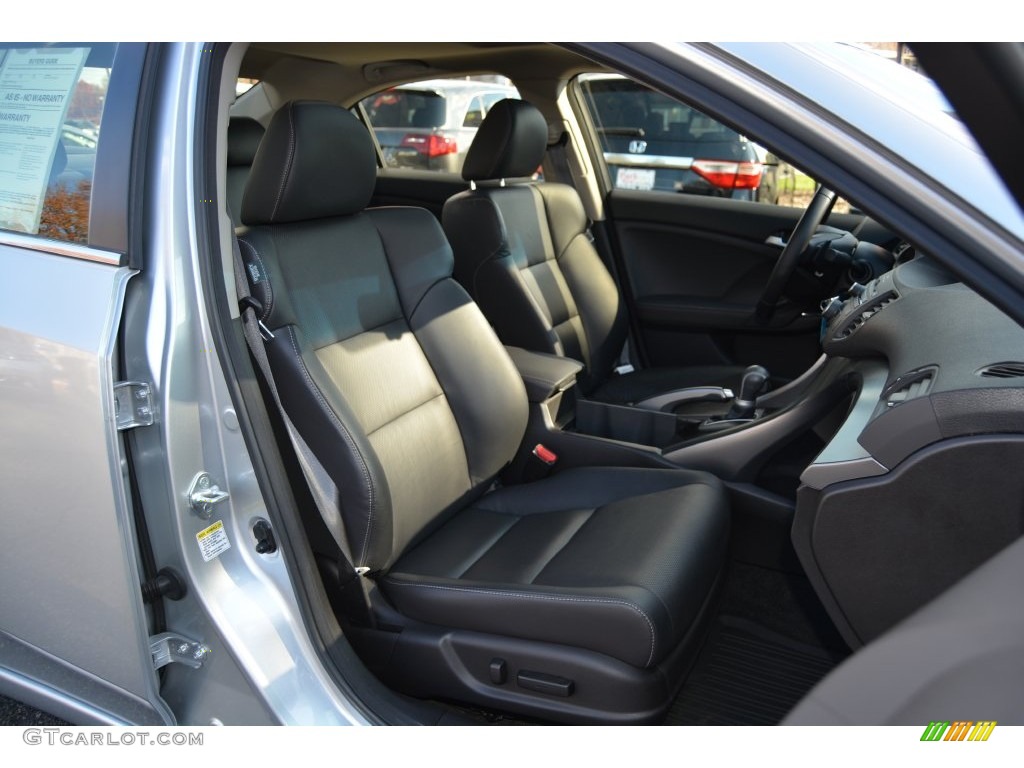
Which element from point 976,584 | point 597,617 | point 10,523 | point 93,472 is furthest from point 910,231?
point 10,523

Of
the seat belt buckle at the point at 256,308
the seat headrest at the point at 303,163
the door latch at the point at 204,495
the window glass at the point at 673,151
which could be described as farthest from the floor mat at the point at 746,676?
the window glass at the point at 673,151

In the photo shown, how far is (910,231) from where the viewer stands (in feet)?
3.29

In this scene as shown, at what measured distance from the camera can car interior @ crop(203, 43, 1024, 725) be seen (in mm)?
1415

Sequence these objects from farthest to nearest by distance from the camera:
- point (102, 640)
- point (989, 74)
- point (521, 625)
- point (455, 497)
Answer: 1. point (455, 497)
2. point (521, 625)
3. point (102, 640)
4. point (989, 74)

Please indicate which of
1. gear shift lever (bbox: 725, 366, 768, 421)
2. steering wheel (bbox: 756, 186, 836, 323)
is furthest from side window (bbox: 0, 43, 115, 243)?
steering wheel (bbox: 756, 186, 836, 323)

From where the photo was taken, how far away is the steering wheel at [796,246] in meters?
2.88

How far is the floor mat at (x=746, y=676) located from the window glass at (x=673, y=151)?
1.94 metres

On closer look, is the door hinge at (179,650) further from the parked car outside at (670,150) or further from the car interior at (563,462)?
the parked car outside at (670,150)

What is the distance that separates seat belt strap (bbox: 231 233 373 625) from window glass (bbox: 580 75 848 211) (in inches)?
91.5

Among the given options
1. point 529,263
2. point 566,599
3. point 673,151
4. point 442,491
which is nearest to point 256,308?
point 442,491

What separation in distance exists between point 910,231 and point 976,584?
1.30 feet

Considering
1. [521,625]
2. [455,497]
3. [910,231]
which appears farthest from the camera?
[455,497]

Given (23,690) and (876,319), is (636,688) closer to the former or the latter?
(876,319)

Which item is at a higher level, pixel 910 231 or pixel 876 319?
pixel 910 231
